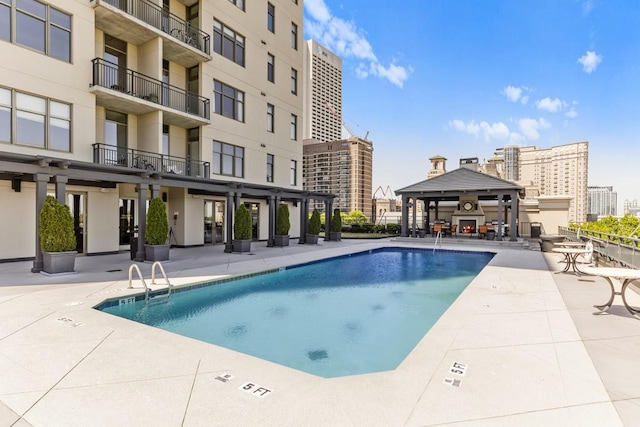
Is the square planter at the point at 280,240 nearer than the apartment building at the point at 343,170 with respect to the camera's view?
Yes

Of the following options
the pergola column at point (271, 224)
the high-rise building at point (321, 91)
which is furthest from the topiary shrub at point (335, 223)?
the high-rise building at point (321, 91)

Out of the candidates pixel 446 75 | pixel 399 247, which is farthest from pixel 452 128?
pixel 399 247

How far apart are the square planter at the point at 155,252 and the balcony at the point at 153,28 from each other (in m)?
7.39

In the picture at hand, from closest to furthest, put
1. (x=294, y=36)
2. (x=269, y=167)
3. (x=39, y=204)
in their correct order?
(x=39, y=204), (x=269, y=167), (x=294, y=36)

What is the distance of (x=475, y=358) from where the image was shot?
11.6 feet

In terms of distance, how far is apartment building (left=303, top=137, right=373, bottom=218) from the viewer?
88.8m

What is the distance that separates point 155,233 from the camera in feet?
33.3

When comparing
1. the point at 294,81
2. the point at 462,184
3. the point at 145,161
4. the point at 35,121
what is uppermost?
the point at 294,81

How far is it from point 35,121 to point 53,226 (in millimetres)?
3704

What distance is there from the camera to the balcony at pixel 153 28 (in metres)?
10.8

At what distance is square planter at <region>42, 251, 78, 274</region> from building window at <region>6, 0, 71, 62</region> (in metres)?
5.97

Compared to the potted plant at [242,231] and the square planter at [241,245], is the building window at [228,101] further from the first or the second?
the square planter at [241,245]

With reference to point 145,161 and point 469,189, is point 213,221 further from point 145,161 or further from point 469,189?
point 469,189

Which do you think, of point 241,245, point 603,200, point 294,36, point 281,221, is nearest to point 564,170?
point 603,200
